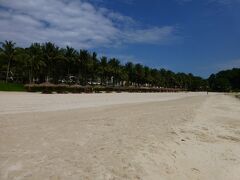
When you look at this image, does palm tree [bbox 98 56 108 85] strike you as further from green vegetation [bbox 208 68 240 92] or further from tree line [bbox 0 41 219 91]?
green vegetation [bbox 208 68 240 92]

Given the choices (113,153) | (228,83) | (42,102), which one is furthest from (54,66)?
(228,83)

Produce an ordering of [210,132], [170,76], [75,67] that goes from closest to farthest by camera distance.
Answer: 1. [210,132]
2. [75,67]
3. [170,76]

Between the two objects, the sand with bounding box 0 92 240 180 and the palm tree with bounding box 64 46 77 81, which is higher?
the palm tree with bounding box 64 46 77 81

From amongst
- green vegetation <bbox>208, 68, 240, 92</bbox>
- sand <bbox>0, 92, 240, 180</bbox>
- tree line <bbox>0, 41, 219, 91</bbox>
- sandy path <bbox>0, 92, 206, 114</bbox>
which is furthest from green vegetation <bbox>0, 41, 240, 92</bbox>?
green vegetation <bbox>208, 68, 240, 92</bbox>

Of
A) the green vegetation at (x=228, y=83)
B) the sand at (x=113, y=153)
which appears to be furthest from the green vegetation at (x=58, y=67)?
the green vegetation at (x=228, y=83)

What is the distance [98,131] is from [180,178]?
5.09 meters

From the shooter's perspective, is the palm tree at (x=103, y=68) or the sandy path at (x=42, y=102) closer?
the sandy path at (x=42, y=102)

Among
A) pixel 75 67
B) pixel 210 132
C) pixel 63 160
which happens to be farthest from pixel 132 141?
pixel 75 67

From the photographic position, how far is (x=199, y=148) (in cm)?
947

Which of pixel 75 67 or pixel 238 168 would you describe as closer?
pixel 238 168

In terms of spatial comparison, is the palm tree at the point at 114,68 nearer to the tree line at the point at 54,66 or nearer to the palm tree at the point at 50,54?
the tree line at the point at 54,66

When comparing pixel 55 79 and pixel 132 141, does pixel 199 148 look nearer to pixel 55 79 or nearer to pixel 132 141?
pixel 132 141

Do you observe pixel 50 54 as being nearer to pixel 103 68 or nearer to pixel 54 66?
pixel 54 66

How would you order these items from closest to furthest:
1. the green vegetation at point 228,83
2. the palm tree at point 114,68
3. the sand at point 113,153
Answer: the sand at point 113,153 < the palm tree at point 114,68 < the green vegetation at point 228,83
